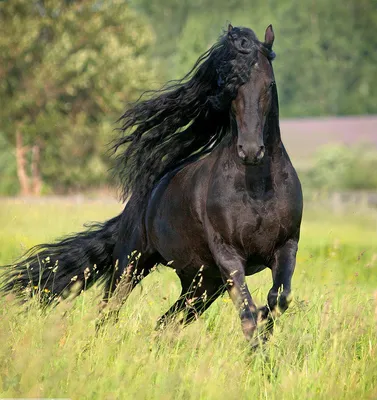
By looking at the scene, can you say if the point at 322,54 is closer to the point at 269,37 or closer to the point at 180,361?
the point at 269,37

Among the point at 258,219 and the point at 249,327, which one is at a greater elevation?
the point at 258,219

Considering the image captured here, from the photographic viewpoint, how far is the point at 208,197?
6855mm

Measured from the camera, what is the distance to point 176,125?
8.05m

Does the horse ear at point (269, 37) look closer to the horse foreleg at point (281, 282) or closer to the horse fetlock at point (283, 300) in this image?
the horse foreleg at point (281, 282)

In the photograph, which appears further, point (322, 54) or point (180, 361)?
point (322, 54)

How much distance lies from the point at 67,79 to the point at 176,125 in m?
41.0

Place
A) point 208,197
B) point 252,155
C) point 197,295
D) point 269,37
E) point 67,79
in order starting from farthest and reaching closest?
point 67,79 < point 197,295 < point 208,197 < point 269,37 < point 252,155

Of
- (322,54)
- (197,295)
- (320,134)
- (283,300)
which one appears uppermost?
(283,300)

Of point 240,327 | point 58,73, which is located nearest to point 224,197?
point 240,327

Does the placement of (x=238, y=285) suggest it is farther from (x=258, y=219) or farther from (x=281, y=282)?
(x=258, y=219)

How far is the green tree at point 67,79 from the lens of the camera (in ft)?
155

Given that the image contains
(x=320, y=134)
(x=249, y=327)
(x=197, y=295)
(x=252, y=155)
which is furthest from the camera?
(x=320, y=134)

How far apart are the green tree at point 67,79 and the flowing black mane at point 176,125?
126 ft

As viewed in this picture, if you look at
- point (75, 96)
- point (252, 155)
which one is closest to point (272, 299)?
point (252, 155)
